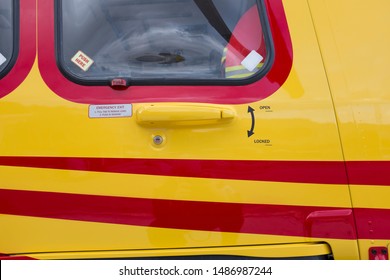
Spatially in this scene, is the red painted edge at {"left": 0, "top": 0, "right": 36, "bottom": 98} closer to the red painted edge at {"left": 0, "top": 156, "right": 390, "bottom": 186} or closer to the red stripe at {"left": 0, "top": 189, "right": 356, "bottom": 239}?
the red painted edge at {"left": 0, "top": 156, "right": 390, "bottom": 186}

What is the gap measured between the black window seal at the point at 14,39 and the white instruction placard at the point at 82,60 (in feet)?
0.78

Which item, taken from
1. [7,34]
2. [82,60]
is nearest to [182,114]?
[82,60]

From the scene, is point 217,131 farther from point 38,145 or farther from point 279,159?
point 38,145

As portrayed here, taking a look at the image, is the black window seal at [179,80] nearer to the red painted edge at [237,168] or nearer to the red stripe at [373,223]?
the red painted edge at [237,168]

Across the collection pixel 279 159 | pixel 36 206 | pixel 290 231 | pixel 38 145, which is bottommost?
pixel 290 231

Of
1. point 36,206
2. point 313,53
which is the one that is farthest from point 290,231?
point 36,206

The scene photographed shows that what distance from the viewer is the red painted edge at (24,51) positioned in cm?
186

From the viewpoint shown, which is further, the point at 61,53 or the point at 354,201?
the point at 61,53

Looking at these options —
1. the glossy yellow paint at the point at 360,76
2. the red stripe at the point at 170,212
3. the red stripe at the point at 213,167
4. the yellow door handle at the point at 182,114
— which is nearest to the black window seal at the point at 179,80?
the yellow door handle at the point at 182,114

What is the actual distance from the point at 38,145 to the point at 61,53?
0.41m

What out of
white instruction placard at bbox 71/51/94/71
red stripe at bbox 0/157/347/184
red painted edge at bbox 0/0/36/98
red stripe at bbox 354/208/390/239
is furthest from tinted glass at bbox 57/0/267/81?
red stripe at bbox 354/208/390/239

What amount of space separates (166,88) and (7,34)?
738 millimetres

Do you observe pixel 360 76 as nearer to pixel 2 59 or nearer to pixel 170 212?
pixel 170 212
